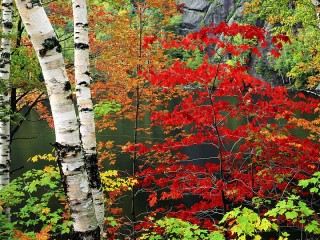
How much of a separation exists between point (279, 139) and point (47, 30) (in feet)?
17.3

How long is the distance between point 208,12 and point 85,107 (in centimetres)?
9098

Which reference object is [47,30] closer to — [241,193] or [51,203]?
[241,193]

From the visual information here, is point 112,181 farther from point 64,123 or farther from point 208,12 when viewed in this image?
point 208,12

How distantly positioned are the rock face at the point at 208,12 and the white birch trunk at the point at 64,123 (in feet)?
271

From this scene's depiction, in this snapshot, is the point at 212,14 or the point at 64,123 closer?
the point at 64,123

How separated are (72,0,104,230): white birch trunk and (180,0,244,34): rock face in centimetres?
8011

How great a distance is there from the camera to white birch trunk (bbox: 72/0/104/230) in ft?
Answer: 16.9

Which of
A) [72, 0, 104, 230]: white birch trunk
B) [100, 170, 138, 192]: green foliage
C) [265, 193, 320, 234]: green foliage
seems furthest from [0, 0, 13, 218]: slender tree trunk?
[265, 193, 320, 234]: green foliage

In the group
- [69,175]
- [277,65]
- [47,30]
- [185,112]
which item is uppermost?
[47,30]

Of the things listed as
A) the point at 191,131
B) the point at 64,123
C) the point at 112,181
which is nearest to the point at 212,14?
the point at 191,131

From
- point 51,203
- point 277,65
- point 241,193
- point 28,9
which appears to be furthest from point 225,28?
point 277,65

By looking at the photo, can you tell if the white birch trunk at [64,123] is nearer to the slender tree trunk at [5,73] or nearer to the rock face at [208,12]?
the slender tree trunk at [5,73]

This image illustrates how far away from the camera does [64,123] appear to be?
3.12 m

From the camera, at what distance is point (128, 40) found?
35.0 feet
